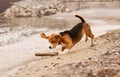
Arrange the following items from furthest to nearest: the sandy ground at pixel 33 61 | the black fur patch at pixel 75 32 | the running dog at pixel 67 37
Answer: the black fur patch at pixel 75 32 → the running dog at pixel 67 37 → the sandy ground at pixel 33 61

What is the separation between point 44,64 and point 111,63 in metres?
1.75

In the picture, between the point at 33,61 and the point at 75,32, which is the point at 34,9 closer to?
the point at 75,32

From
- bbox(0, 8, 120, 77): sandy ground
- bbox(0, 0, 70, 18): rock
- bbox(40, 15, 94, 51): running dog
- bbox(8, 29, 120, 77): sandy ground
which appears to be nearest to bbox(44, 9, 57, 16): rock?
bbox(0, 0, 70, 18): rock

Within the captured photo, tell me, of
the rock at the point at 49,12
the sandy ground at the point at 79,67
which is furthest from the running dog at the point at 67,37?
the rock at the point at 49,12

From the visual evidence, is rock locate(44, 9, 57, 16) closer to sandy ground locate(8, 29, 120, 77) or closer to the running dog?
the running dog

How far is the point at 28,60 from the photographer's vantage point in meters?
9.54

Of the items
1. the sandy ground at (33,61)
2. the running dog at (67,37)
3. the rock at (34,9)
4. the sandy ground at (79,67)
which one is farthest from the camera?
the rock at (34,9)

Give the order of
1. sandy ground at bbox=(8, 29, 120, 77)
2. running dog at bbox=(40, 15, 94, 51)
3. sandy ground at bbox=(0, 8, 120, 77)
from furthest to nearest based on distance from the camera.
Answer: running dog at bbox=(40, 15, 94, 51) → sandy ground at bbox=(0, 8, 120, 77) → sandy ground at bbox=(8, 29, 120, 77)

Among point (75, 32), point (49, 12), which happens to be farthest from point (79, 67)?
point (49, 12)

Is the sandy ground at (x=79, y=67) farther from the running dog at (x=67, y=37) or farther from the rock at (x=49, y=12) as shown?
the rock at (x=49, y=12)

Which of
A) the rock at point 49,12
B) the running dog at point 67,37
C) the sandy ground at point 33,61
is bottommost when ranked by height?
the rock at point 49,12

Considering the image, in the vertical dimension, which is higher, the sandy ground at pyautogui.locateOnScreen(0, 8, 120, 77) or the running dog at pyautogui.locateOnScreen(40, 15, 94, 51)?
the running dog at pyautogui.locateOnScreen(40, 15, 94, 51)

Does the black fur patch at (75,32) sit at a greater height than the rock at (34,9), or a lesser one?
greater

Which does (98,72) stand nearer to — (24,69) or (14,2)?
(24,69)
